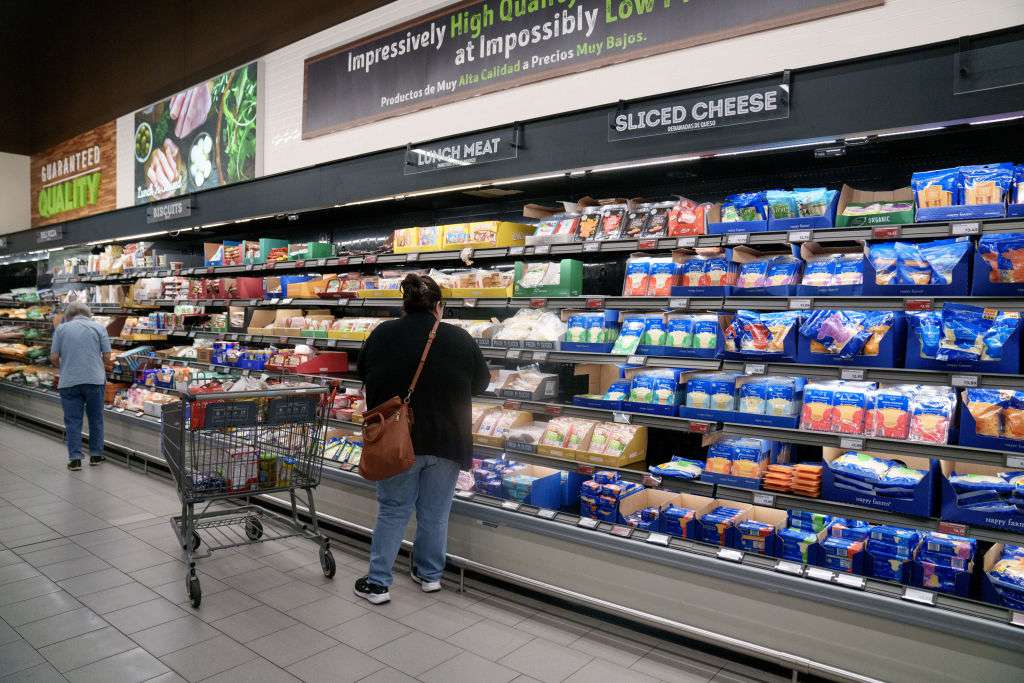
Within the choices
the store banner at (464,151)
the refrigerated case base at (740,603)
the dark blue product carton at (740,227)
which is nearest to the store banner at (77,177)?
the store banner at (464,151)

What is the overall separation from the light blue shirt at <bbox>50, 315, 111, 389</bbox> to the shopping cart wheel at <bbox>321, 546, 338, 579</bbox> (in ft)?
14.7

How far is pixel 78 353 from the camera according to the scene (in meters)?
7.03

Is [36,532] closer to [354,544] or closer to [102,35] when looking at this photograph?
[354,544]

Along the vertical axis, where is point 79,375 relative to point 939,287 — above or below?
below

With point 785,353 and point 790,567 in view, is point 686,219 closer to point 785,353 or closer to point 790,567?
point 785,353

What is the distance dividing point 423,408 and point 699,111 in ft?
7.07

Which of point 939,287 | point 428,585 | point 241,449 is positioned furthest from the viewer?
point 241,449

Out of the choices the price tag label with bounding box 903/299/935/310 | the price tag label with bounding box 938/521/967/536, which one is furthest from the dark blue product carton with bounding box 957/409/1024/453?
the price tag label with bounding box 903/299/935/310

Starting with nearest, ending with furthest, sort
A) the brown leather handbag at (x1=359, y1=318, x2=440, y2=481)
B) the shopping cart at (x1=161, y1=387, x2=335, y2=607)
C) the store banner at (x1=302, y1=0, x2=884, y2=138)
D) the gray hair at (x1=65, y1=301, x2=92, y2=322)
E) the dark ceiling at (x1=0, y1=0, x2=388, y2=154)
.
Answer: the brown leather handbag at (x1=359, y1=318, x2=440, y2=481) < the store banner at (x1=302, y1=0, x2=884, y2=138) < the shopping cart at (x1=161, y1=387, x2=335, y2=607) < the dark ceiling at (x1=0, y1=0, x2=388, y2=154) < the gray hair at (x1=65, y1=301, x2=92, y2=322)

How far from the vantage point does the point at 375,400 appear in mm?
3740

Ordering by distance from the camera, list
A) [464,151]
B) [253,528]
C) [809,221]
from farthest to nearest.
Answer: [253,528] → [464,151] → [809,221]

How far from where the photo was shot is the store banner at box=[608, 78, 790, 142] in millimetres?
3242

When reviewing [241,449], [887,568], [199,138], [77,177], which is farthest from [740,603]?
[77,177]

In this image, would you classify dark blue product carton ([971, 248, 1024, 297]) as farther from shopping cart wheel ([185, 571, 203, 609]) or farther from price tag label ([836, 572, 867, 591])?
shopping cart wheel ([185, 571, 203, 609])
